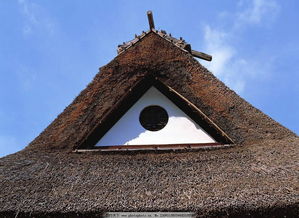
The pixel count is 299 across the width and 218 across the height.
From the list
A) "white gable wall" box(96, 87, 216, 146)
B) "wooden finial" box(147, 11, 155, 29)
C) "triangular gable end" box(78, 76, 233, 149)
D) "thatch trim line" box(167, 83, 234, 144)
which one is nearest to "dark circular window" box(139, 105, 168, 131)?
"white gable wall" box(96, 87, 216, 146)

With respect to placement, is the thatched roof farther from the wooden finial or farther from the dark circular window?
the wooden finial

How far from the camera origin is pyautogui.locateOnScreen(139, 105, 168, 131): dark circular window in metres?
6.46

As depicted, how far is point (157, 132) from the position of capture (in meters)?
6.36

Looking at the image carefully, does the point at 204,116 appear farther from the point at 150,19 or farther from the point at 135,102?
the point at 150,19

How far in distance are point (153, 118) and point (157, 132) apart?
14.0 inches

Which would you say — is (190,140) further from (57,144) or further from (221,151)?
(57,144)

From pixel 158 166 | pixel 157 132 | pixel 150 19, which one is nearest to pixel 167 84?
pixel 157 132

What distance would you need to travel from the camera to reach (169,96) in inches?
267

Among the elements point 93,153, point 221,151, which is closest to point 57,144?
point 93,153

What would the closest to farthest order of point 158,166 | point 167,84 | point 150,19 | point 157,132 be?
point 158,166 → point 157,132 → point 167,84 → point 150,19

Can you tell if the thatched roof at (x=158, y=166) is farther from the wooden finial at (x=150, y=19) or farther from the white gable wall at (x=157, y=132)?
the wooden finial at (x=150, y=19)

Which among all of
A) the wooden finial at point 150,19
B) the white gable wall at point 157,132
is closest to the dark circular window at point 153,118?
the white gable wall at point 157,132

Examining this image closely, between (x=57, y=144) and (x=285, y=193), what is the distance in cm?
361

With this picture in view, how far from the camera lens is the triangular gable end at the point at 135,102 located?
241 inches
